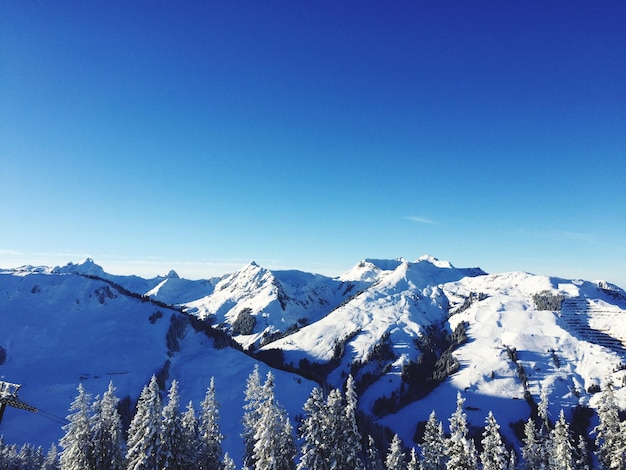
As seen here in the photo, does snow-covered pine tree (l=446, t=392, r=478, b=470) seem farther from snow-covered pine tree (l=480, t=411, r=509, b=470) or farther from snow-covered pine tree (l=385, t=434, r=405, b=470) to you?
snow-covered pine tree (l=385, t=434, r=405, b=470)

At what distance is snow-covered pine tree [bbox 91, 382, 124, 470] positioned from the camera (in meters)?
36.8

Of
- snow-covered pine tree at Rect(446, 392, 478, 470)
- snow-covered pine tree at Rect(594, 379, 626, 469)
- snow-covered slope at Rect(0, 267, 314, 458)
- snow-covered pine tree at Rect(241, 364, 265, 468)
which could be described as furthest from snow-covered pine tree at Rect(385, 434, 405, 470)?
snow-covered slope at Rect(0, 267, 314, 458)

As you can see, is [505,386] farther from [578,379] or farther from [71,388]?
[71,388]

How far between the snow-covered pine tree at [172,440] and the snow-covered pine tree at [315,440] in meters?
11.0

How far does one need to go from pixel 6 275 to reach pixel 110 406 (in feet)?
571

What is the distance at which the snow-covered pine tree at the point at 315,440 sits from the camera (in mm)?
30812

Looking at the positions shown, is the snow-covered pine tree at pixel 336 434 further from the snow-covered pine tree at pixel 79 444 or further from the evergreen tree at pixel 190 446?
the snow-covered pine tree at pixel 79 444

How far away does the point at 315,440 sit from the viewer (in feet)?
102

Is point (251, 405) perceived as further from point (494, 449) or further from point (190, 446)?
point (494, 449)

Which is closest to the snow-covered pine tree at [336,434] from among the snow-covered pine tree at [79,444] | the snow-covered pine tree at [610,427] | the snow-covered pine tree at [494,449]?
the snow-covered pine tree at [494,449]

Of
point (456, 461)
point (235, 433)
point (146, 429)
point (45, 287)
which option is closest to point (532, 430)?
point (456, 461)

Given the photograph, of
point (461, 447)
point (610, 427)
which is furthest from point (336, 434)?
point (610, 427)

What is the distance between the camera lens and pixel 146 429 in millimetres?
31453

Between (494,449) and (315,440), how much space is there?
54.5 feet
